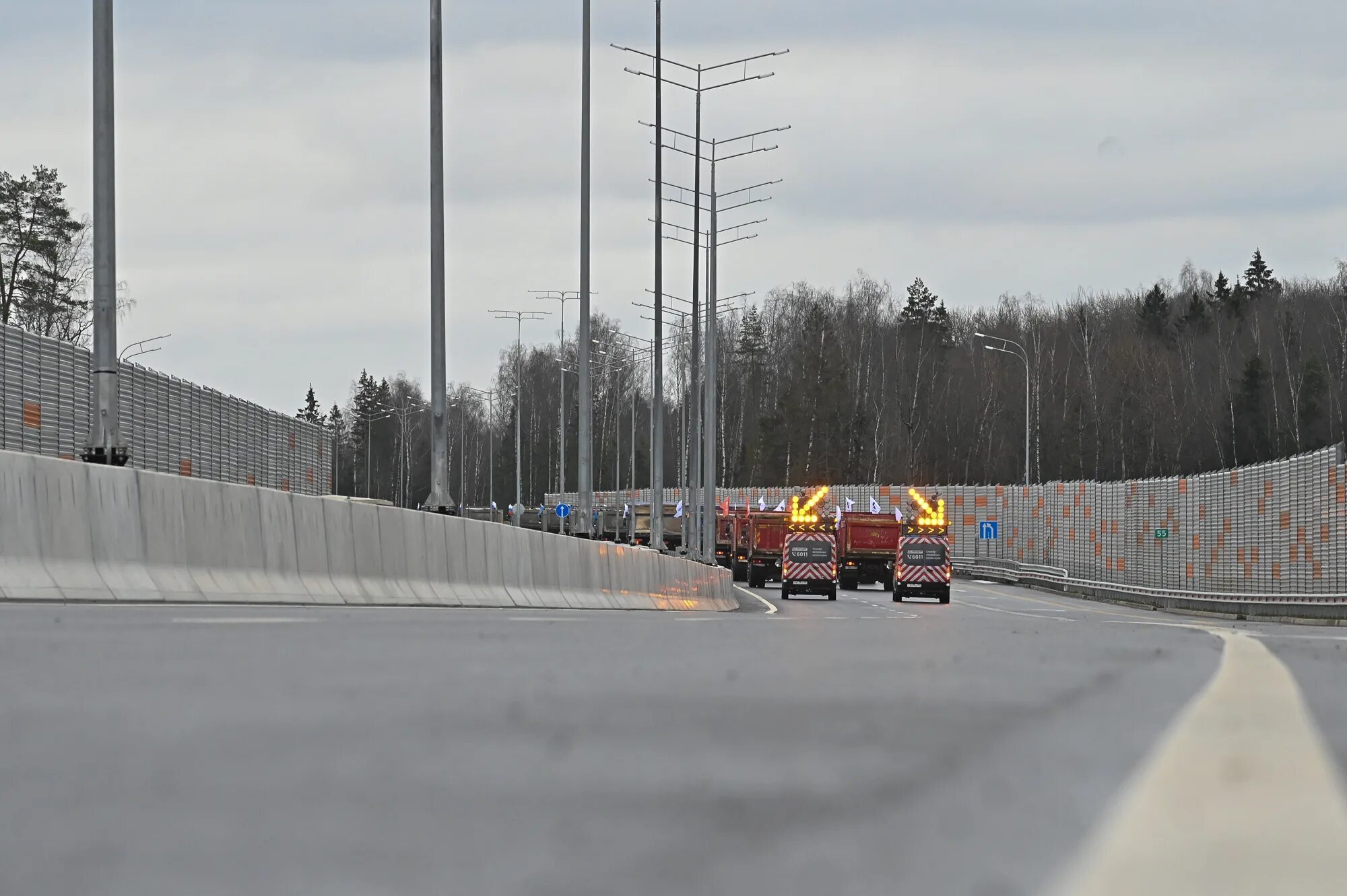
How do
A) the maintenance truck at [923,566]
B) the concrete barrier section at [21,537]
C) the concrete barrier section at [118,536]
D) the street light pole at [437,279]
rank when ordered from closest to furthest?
1. the concrete barrier section at [21,537]
2. the concrete barrier section at [118,536]
3. the street light pole at [437,279]
4. the maintenance truck at [923,566]

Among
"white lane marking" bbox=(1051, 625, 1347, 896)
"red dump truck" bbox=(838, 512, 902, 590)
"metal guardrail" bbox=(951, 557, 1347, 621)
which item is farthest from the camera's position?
"red dump truck" bbox=(838, 512, 902, 590)

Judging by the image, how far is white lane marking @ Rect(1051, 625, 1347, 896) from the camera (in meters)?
2.38

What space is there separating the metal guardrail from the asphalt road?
37.8 metres

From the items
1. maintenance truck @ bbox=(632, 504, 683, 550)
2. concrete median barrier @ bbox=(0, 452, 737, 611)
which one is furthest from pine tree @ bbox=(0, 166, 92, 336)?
concrete median barrier @ bbox=(0, 452, 737, 611)

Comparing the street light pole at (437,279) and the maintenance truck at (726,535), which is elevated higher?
the street light pole at (437,279)

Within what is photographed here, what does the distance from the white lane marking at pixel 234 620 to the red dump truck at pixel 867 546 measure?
6018 cm

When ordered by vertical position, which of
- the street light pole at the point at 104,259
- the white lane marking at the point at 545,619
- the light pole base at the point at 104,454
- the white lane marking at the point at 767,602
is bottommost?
the white lane marking at the point at 767,602

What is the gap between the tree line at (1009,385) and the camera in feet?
427

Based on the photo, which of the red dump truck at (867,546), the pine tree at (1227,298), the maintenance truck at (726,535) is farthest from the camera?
the pine tree at (1227,298)

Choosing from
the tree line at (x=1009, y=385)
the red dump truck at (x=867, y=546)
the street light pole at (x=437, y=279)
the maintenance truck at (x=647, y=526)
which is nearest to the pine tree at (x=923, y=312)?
the tree line at (x=1009, y=385)

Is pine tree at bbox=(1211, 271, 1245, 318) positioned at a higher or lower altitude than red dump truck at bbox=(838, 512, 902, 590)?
higher

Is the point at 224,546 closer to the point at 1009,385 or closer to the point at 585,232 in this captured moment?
the point at 585,232

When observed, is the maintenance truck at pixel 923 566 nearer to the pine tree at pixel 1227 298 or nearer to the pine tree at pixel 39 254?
the pine tree at pixel 39 254

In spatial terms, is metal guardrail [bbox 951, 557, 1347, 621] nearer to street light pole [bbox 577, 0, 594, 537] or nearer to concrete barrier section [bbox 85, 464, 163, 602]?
street light pole [bbox 577, 0, 594, 537]
